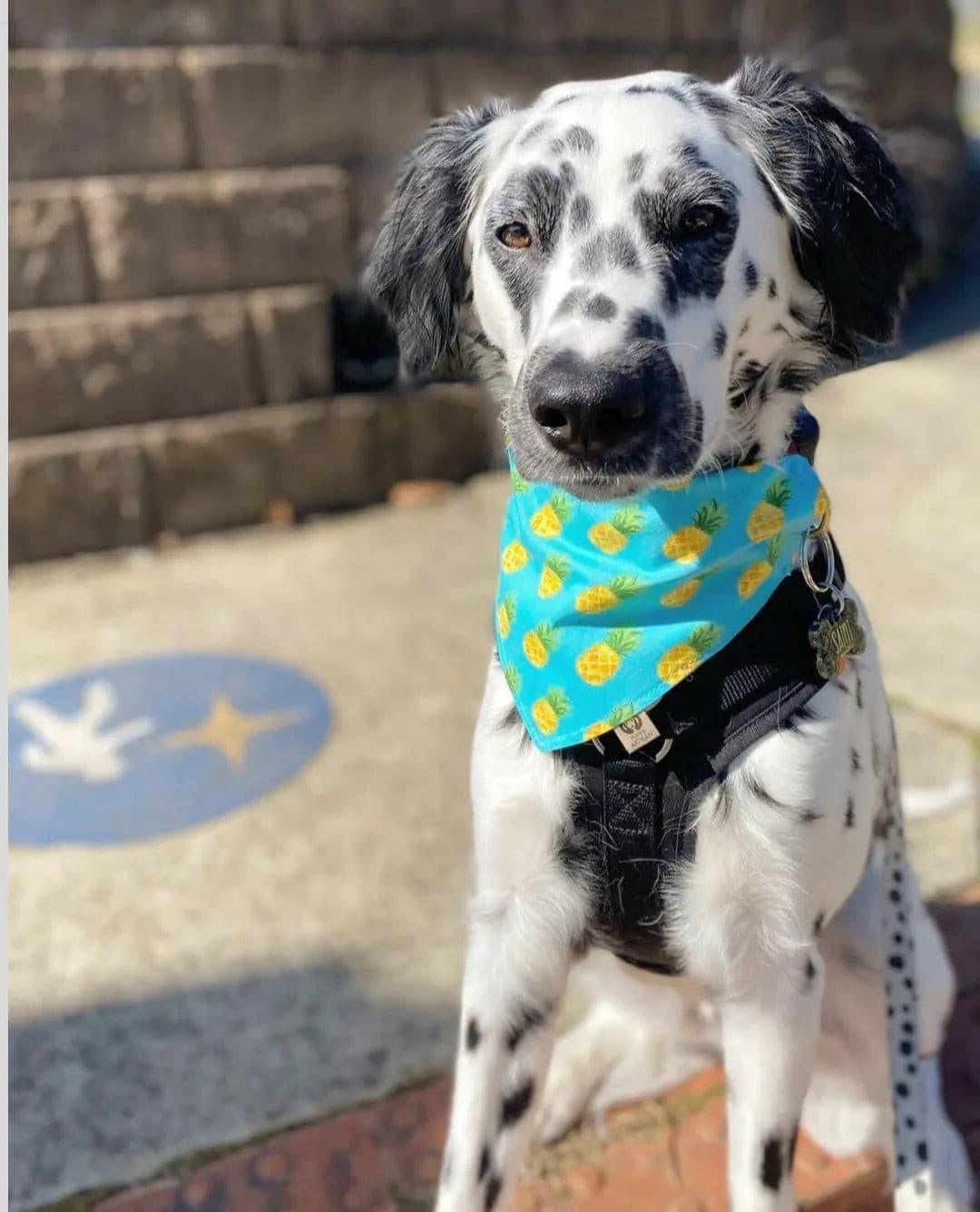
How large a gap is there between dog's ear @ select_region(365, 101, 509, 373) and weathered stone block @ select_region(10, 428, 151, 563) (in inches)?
131

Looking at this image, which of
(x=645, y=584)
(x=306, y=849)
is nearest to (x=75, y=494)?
(x=306, y=849)

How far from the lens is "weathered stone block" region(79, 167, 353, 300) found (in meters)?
5.13

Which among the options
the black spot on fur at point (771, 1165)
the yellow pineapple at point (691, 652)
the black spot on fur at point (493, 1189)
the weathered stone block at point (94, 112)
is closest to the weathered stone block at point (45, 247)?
the weathered stone block at point (94, 112)

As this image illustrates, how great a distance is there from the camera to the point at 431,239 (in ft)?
6.91

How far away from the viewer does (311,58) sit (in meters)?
5.40

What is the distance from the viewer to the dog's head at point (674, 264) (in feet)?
5.65

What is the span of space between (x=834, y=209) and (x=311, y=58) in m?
4.13

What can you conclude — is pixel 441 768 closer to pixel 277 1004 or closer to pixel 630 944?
pixel 277 1004

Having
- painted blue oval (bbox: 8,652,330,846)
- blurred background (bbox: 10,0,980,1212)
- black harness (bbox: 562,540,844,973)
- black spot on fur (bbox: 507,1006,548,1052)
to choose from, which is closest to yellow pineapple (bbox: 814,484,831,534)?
black harness (bbox: 562,540,844,973)

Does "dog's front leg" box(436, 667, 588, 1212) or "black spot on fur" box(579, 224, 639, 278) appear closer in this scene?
"black spot on fur" box(579, 224, 639, 278)

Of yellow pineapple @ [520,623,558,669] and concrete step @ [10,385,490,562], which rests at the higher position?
yellow pineapple @ [520,623,558,669]

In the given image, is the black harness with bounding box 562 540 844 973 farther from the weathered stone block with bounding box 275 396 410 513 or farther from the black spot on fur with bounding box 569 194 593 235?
the weathered stone block with bounding box 275 396 410 513

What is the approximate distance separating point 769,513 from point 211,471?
12.9ft

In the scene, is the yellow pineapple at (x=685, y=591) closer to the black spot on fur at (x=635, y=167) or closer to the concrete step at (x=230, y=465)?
the black spot on fur at (x=635, y=167)
